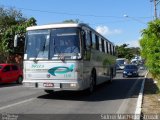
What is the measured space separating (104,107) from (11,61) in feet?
112

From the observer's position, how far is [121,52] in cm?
12738

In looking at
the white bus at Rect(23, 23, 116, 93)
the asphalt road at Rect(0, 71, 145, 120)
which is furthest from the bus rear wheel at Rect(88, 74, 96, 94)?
the asphalt road at Rect(0, 71, 145, 120)

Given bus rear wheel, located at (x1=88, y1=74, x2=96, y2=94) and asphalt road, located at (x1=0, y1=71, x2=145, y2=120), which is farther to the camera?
bus rear wheel, located at (x1=88, y1=74, x2=96, y2=94)

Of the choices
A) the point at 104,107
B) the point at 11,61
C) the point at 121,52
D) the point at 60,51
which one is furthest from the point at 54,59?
the point at 121,52

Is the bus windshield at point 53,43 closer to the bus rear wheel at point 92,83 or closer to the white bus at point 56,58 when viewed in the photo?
the white bus at point 56,58

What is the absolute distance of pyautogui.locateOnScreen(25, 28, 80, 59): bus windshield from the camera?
51.0 feet

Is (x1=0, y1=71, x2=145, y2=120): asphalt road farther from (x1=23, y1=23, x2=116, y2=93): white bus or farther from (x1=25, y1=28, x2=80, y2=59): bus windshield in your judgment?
(x1=25, y1=28, x2=80, y2=59): bus windshield

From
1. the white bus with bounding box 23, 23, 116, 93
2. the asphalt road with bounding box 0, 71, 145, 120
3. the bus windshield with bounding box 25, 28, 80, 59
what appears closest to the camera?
the asphalt road with bounding box 0, 71, 145, 120

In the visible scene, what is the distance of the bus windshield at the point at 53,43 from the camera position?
51.0 feet

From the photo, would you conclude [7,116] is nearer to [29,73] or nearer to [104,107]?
[104,107]

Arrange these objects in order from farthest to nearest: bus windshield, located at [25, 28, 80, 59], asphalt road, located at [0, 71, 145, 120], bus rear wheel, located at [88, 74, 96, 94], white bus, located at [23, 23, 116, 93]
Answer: bus rear wheel, located at [88, 74, 96, 94], bus windshield, located at [25, 28, 80, 59], white bus, located at [23, 23, 116, 93], asphalt road, located at [0, 71, 145, 120]

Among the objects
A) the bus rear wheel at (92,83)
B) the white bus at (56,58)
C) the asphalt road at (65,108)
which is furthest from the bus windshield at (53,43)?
the bus rear wheel at (92,83)

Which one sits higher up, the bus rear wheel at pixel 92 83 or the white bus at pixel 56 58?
the white bus at pixel 56 58

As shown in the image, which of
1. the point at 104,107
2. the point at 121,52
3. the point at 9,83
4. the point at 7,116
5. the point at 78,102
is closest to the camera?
the point at 7,116
